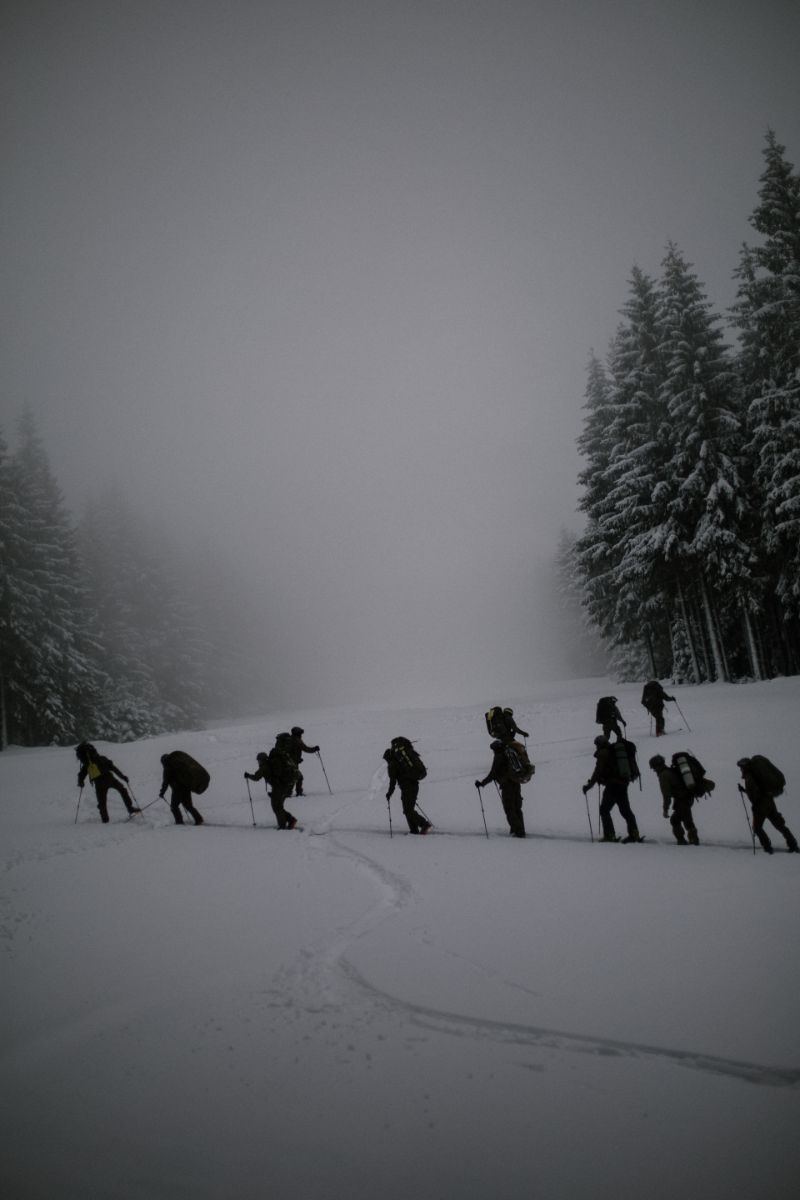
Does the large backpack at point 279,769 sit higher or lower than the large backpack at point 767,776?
higher

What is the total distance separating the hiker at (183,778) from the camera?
38.9ft

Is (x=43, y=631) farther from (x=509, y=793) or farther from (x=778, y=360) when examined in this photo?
(x=778, y=360)

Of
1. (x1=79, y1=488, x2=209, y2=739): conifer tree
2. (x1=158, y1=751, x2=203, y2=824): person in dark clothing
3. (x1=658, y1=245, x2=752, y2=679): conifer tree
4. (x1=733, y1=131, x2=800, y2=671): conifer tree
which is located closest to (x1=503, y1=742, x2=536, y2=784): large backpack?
(x1=158, y1=751, x2=203, y2=824): person in dark clothing

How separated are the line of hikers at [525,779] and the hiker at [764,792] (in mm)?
12

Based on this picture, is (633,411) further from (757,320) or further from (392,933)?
(392,933)

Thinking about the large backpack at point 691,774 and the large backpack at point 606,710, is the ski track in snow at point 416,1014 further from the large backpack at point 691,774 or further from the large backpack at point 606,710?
the large backpack at point 606,710

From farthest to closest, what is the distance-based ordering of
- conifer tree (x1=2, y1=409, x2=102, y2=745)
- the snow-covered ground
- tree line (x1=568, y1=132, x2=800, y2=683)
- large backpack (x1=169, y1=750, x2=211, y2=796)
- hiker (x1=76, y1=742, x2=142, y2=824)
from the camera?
conifer tree (x1=2, y1=409, x2=102, y2=745) → tree line (x1=568, y1=132, x2=800, y2=683) → hiker (x1=76, y1=742, x2=142, y2=824) → large backpack (x1=169, y1=750, x2=211, y2=796) → the snow-covered ground

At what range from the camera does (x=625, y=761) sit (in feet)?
28.7

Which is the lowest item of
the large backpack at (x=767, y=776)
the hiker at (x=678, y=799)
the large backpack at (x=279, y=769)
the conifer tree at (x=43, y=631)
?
the hiker at (x=678, y=799)

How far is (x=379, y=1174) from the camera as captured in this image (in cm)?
296

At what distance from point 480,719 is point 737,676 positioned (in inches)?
539

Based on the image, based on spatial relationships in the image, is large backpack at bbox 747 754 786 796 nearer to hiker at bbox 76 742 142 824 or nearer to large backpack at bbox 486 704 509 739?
large backpack at bbox 486 704 509 739

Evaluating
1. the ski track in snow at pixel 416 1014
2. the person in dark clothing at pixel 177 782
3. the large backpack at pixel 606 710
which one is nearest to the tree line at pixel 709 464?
the large backpack at pixel 606 710

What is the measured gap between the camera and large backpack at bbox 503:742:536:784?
9664mm
